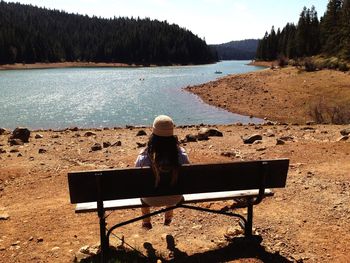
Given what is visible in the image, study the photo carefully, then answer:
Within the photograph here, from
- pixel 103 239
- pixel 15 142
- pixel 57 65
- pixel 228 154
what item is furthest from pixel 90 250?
pixel 57 65

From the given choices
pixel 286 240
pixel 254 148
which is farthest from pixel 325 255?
pixel 254 148

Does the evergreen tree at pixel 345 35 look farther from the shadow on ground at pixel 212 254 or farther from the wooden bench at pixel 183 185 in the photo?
the shadow on ground at pixel 212 254

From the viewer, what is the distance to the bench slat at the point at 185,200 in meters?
5.75

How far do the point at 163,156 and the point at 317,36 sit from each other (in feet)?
317

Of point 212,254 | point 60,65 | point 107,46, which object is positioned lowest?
point 60,65

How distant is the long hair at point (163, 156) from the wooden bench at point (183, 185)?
11cm

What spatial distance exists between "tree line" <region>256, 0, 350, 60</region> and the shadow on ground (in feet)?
177

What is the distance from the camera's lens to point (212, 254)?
19.4 feet

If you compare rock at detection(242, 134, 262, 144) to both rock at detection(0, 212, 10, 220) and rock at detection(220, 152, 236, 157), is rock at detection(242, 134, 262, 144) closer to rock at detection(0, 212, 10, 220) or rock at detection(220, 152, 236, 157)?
rock at detection(220, 152, 236, 157)

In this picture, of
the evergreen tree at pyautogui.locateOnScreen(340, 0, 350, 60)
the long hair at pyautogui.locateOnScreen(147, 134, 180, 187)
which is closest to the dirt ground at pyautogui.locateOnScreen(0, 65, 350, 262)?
the long hair at pyautogui.locateOnScreen(147, 134, 180, 187)

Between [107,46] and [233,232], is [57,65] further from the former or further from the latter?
[233,232]

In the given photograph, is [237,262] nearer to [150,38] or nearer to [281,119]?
[281,119]

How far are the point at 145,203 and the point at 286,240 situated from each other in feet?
7.49

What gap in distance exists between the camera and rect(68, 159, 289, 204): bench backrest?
547 centimetres
